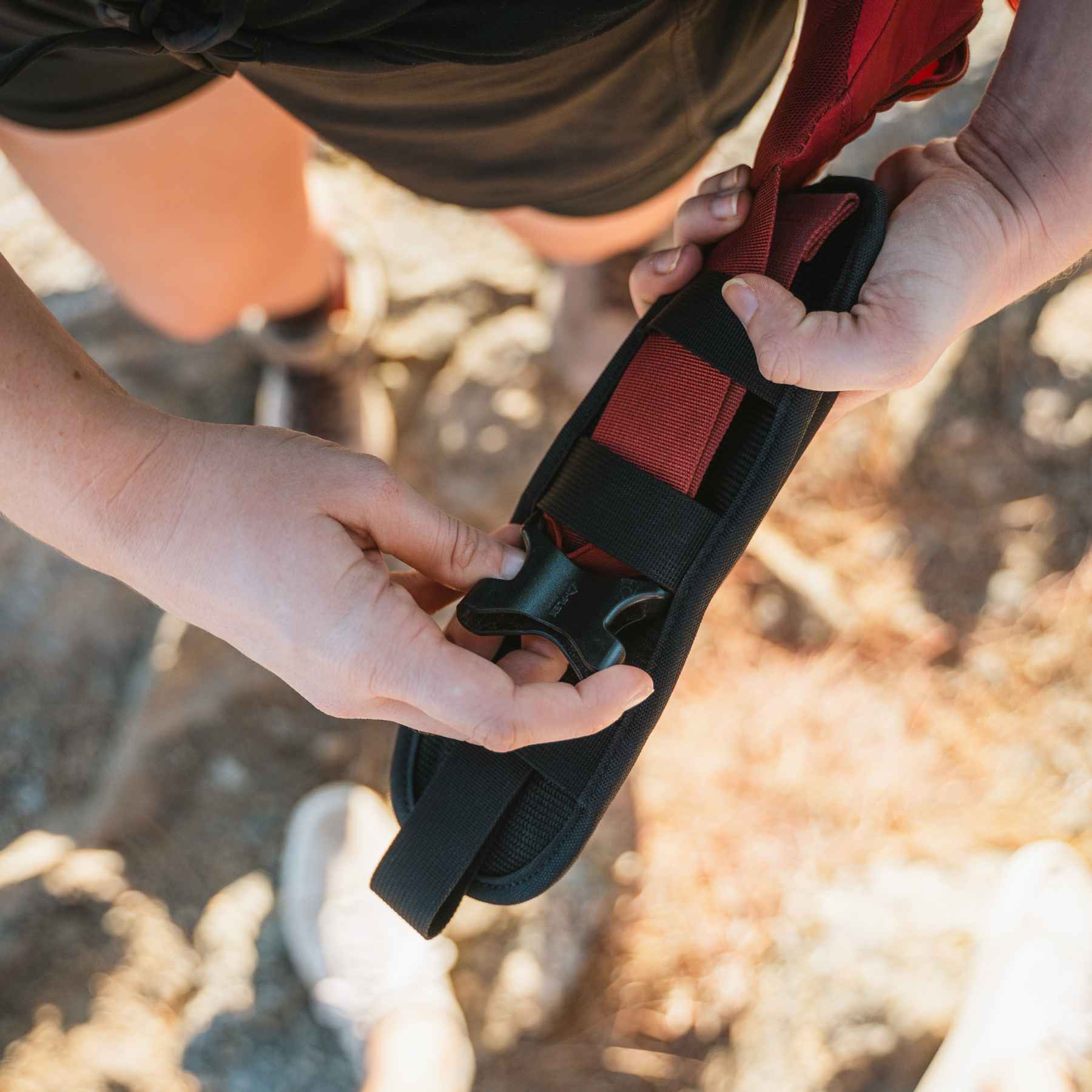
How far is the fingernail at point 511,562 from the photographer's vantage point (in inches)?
39.9

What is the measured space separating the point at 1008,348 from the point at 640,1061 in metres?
1.88

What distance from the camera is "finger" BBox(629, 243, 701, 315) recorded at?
43.8 inches

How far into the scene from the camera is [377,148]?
1329 mm

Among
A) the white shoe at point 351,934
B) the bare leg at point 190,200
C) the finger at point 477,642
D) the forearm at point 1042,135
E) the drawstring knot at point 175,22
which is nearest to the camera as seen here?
the drawstring knot at point 175,22

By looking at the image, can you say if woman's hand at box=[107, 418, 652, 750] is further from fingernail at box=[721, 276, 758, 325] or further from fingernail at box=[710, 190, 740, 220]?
fingernail at box=[710, 190, 740, 220]

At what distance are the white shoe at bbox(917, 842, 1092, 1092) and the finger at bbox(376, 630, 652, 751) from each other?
1422mm

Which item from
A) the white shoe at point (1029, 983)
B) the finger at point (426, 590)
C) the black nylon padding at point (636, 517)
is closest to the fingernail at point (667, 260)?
the black nylon padding at point (636, 517)

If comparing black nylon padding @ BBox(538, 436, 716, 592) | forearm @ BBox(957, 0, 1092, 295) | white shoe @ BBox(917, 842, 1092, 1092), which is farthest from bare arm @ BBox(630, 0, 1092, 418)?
white shoe @ BBox(917, 842, 1092, 1092)

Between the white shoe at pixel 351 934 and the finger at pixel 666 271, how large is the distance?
5.04ft

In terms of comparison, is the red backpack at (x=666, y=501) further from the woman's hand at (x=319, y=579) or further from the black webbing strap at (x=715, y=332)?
the woman's hand at (x=319, y=579)

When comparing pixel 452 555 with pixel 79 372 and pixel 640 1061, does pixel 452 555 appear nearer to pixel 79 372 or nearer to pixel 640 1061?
pixel 79 372

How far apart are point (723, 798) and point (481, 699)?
1312mm

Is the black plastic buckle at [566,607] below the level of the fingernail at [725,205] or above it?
below

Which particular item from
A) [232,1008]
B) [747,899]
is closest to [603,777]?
[747,899]
